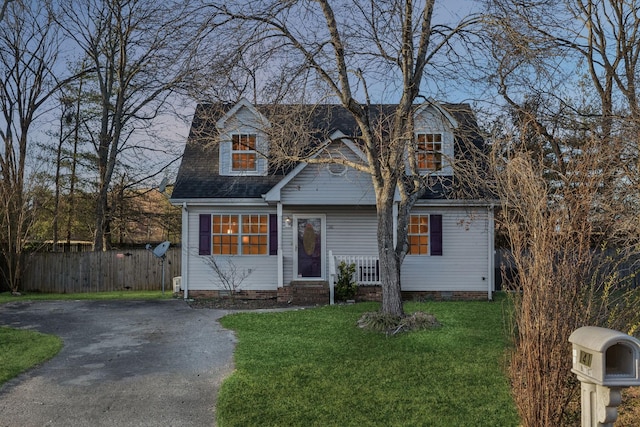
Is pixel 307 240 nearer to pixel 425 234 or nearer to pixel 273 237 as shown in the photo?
pixel 273 237

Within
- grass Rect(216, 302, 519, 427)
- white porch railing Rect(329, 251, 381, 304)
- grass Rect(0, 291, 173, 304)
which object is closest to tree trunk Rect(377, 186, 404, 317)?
grass Rect(216, 302, 519, 427)

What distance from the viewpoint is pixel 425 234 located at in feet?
49.7

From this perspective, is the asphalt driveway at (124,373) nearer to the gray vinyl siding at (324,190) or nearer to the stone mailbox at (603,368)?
the stone mailbox at (603,368)

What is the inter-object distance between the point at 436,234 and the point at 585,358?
37.2 ft

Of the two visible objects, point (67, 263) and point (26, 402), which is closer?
point (26, 402)

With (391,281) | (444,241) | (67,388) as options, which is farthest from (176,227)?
(67,388)

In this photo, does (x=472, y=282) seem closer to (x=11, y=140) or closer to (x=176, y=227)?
(x=176, y=227)

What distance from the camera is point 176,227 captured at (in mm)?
27094

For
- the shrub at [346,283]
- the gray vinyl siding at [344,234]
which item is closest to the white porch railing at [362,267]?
the shrub at [346,283]

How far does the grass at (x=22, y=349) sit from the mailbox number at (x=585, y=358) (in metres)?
6.89

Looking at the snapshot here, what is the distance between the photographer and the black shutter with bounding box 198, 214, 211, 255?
15078 millimetres

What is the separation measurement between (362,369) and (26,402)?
13.7 ft

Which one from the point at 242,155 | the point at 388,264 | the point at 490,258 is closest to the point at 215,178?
the point at 242,155

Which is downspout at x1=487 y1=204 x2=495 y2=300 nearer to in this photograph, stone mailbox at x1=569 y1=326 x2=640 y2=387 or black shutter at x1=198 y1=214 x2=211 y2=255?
black shutter at x1=198 y1=214 x2=211 y2=255
